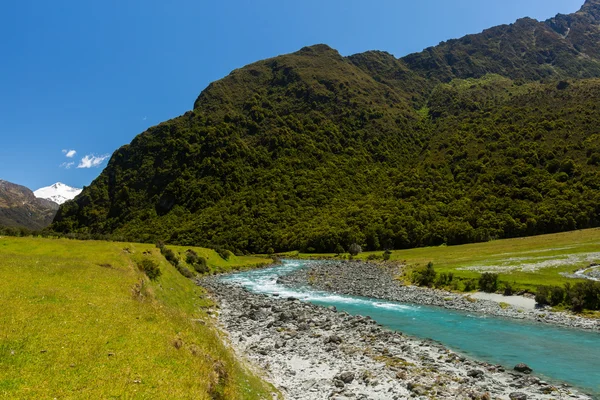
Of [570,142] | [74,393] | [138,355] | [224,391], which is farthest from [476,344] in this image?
[570,142]

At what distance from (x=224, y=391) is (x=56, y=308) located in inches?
427

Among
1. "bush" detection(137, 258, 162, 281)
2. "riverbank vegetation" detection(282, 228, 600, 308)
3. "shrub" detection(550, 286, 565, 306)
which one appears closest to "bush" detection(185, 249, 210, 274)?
"bush" detection(137, 258, 162, 281)

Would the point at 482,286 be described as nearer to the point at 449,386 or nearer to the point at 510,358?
the point at 510,358

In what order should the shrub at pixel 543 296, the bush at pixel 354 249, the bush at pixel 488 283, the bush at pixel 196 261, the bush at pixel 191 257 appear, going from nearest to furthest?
the shrub at pixel 543 296, the bush at pixel 488 283, the bush at pixel 191 257, the bush at pixel 196 261, the bush at pixel 354 249

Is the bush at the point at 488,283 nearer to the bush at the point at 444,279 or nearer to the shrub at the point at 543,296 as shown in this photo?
the bush at the point at 444,279

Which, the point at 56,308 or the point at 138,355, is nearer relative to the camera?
the point at 138,355

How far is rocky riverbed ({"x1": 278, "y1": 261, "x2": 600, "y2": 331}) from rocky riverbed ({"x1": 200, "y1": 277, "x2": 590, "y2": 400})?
1660 cm

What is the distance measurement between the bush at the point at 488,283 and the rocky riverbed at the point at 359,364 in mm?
24193

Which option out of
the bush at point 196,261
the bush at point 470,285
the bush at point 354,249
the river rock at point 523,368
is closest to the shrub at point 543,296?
the bush at point 470,285

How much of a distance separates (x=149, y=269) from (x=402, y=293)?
37404mm

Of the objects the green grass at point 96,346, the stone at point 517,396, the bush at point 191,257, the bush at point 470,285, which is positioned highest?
the green grass at point 96,346

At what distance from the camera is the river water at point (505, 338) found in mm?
23609

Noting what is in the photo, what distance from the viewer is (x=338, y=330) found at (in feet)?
108

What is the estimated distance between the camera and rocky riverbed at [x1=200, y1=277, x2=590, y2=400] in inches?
776
